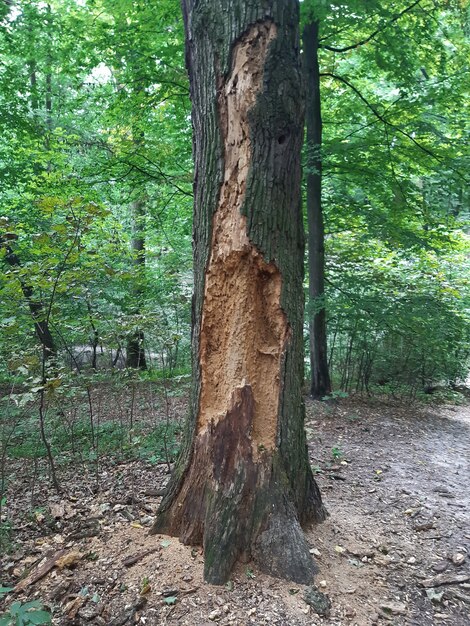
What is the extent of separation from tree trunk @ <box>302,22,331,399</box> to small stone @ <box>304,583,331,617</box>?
501cm

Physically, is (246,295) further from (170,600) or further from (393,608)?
(393,608)

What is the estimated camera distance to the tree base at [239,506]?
247 cm

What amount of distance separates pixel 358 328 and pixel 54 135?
730 cm

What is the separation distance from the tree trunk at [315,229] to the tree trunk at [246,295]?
4329 millimetres

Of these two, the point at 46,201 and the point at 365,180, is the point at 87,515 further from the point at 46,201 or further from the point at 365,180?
the point at 365,180

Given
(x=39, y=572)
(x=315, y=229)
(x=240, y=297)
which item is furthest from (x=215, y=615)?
(x=315, y=229)

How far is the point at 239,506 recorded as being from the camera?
8.29ft

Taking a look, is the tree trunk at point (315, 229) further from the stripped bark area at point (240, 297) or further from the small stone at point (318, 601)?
the small stone at point (318, 601)

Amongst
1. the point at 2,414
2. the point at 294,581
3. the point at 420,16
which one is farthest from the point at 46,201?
the point at 420,16

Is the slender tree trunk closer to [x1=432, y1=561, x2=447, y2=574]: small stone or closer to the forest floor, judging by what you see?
the forest floor

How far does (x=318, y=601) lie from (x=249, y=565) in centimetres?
43

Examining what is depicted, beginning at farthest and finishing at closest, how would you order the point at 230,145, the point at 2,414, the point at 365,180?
the point at 365,180 < the point at 2,414 < the point at 230,145

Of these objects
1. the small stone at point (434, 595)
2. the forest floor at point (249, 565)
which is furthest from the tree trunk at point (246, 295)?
the small stone at point (434, 595)

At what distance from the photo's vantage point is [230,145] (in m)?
2.60
